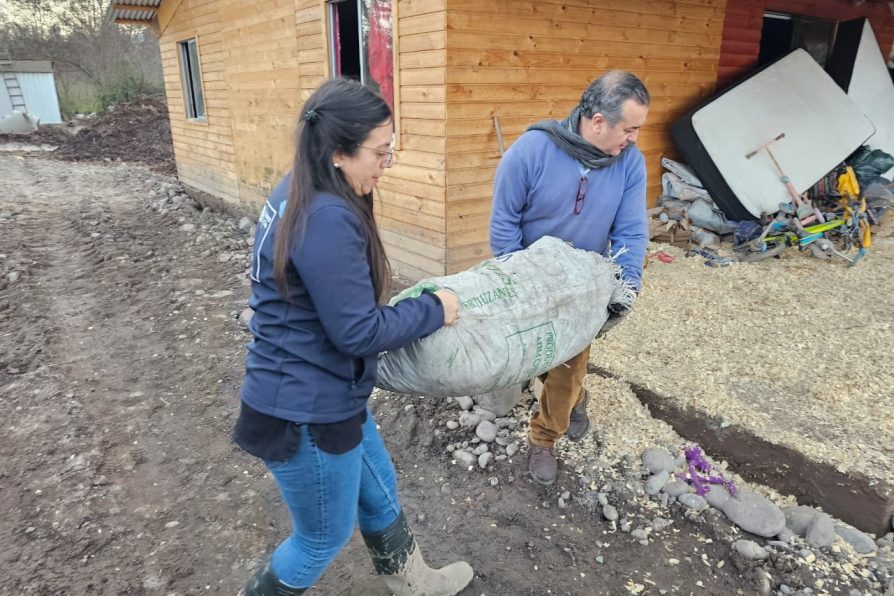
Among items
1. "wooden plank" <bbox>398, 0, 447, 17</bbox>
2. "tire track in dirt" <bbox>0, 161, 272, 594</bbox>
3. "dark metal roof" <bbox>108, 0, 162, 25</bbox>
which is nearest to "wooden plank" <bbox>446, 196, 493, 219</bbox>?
"wooden plank" <bbox>398, 0, 447, 17</bbox>

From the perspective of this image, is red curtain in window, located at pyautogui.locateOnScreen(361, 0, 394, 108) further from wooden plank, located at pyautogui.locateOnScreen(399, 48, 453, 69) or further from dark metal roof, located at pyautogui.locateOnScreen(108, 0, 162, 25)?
dark metal roof, located at pyautogui.locateOnScreen(108, 0, 162, 25)

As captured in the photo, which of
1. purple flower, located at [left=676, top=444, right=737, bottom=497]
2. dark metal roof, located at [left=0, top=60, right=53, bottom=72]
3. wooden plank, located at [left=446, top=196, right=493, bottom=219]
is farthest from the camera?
dark metal roof, located at [left=0, top=60, right=53, bottom=72]

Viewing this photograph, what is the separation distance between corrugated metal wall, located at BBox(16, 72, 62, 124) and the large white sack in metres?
25.7

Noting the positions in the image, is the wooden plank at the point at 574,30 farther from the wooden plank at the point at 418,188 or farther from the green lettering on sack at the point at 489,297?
the green lettering on sack at the point at 489,297

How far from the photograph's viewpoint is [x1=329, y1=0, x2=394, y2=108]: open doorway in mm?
5312

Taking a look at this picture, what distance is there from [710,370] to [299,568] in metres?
3.03

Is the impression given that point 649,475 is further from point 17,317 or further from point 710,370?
point 17,317

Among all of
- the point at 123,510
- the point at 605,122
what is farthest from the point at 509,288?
the point at 123,510

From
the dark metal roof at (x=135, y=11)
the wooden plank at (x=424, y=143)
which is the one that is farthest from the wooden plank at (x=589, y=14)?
the dark metal roof at (x=135, y=11)

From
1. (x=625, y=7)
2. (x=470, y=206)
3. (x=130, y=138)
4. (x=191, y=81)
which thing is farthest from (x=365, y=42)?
(x=130, y=138)

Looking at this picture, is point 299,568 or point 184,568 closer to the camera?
point 299,568

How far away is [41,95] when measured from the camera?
21.8m

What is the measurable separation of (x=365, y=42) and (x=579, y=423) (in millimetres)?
4252

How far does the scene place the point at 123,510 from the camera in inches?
109
